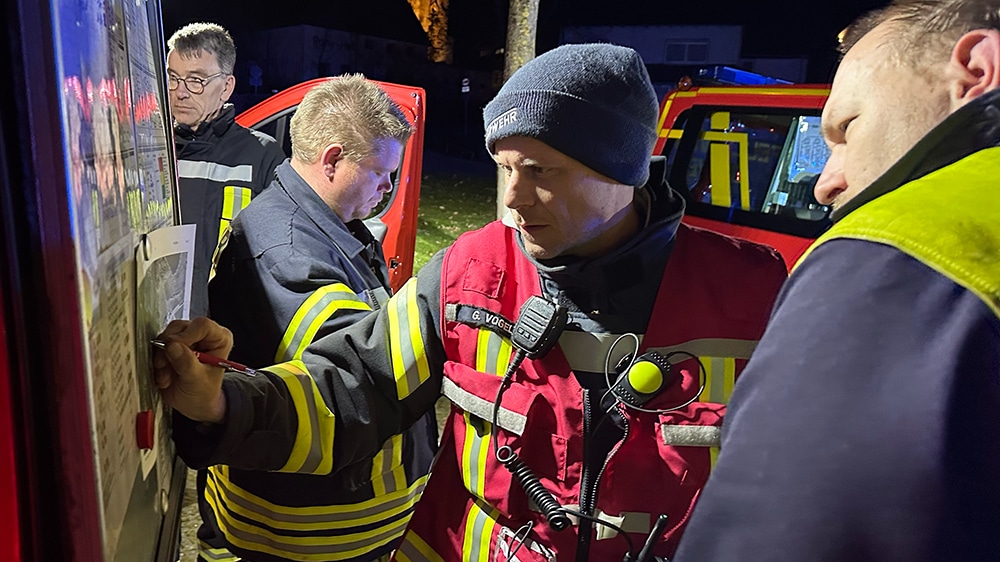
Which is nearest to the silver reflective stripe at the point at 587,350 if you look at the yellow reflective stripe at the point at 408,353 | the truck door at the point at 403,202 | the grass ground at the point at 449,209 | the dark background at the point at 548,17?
the yellow reflective stripe at the point at 408,353

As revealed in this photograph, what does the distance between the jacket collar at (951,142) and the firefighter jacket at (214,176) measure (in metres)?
3.10

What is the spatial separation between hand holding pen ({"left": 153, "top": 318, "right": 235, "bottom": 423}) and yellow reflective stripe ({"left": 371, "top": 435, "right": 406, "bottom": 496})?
0.78 m

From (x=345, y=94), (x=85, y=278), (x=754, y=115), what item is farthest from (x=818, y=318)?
(x=754, y=115)

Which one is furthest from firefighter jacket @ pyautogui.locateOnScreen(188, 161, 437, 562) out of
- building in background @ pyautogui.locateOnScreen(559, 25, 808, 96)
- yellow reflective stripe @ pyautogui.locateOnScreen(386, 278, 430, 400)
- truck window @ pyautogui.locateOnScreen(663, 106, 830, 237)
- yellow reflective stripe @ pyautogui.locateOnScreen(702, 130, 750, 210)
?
building in background @ pyautogui.locateOnScreen(559, 25, 808, 96)

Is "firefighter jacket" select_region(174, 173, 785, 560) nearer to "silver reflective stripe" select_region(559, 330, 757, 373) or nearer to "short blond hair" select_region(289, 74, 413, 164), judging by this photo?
"silver reflective stripe" select_region(559, 330, 757, 373)

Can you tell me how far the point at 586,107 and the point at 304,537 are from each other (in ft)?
4.69

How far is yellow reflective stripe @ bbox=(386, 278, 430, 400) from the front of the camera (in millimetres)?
1485

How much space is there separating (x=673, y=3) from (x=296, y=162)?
25.9 m

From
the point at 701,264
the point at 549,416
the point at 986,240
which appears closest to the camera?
the point at 986,240

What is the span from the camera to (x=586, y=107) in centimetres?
137

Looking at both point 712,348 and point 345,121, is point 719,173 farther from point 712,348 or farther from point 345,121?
point 712,348

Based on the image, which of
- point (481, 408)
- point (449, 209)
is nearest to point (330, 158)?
point (481, 408)

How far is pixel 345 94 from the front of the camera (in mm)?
2418

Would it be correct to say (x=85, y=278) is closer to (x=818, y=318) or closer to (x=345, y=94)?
(x=818, y=318)
